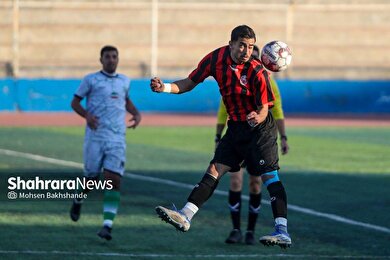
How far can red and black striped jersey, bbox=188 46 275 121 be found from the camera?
10.0 metres

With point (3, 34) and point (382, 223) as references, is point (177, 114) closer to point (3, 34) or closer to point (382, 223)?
point (3, 34)

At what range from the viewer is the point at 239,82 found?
1006cm

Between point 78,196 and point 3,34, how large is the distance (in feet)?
113

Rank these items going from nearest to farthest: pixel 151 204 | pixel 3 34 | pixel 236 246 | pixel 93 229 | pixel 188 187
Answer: pixel 236 246, pixel 93 229, pixel 151 204, pixel 188 187, pixel 3 34

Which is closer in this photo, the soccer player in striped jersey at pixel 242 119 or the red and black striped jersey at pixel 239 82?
the soccer player in striped jersey at pixel 242 119

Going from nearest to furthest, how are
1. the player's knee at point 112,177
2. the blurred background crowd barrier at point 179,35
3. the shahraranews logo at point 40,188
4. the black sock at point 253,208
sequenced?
the black sock at point 253,208
the player's knee at point 112,177
the shahraranews logo at point 40,188
the blurred background crowd barrier at point 179,35

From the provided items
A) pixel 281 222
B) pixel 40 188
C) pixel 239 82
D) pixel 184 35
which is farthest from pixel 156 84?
pixel 184 35

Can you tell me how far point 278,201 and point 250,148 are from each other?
62 cm

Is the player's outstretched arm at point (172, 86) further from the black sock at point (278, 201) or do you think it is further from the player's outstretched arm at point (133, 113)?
the player's outstretched arm at point (133, 113)

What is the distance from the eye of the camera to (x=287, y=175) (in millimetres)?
19906

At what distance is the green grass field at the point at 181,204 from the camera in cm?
1187

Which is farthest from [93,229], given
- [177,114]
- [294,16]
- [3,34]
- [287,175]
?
[294,16]

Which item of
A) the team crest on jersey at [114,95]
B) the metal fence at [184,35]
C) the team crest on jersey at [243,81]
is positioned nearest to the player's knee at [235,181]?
the team crest on jersey at [114,95]

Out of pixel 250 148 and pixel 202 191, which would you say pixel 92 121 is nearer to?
pixel 250 148
